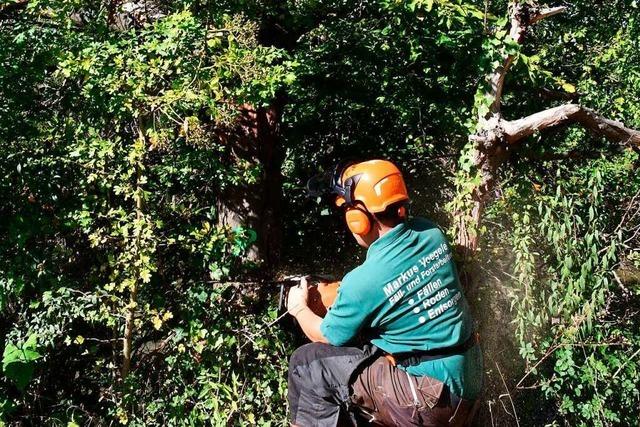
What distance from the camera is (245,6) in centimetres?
484

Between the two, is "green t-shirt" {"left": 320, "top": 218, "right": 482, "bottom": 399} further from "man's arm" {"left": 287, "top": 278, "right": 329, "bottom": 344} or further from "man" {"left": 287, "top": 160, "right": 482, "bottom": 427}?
"man's arm" {"left": 287, "top": 278, "right": 329, "bottom": 344}

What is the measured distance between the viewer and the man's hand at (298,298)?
4094mm

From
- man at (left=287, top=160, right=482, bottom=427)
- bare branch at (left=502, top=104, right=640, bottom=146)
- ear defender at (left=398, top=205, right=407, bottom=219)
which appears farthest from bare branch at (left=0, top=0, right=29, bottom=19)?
bare branch at (left=502, top=104, right=640, bottom=146)

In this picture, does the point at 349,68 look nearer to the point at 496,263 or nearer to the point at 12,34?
the point at 496,263

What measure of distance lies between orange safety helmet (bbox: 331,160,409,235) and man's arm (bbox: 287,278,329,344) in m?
0.56

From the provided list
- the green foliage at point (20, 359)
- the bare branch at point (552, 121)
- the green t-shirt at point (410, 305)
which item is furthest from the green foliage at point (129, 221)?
the bare branch at point (552, 121)

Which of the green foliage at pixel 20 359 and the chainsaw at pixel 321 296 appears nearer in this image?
the chainsaw at pixel 321 296

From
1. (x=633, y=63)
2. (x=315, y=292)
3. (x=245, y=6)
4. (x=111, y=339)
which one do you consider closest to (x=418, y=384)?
(x=315, y=292)

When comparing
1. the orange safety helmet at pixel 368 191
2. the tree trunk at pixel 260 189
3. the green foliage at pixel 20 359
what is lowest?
the green foliage at pixel 20 359

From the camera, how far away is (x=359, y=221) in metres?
3.83

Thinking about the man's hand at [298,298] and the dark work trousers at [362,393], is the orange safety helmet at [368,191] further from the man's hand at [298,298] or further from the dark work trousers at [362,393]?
the dark work trousers at [362,393]

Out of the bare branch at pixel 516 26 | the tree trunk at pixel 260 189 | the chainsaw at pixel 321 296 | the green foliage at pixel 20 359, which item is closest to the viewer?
the chainsaw at pixel 321 296

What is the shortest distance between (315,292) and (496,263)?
1.71 m

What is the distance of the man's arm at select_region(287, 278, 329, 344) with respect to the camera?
397 cm
